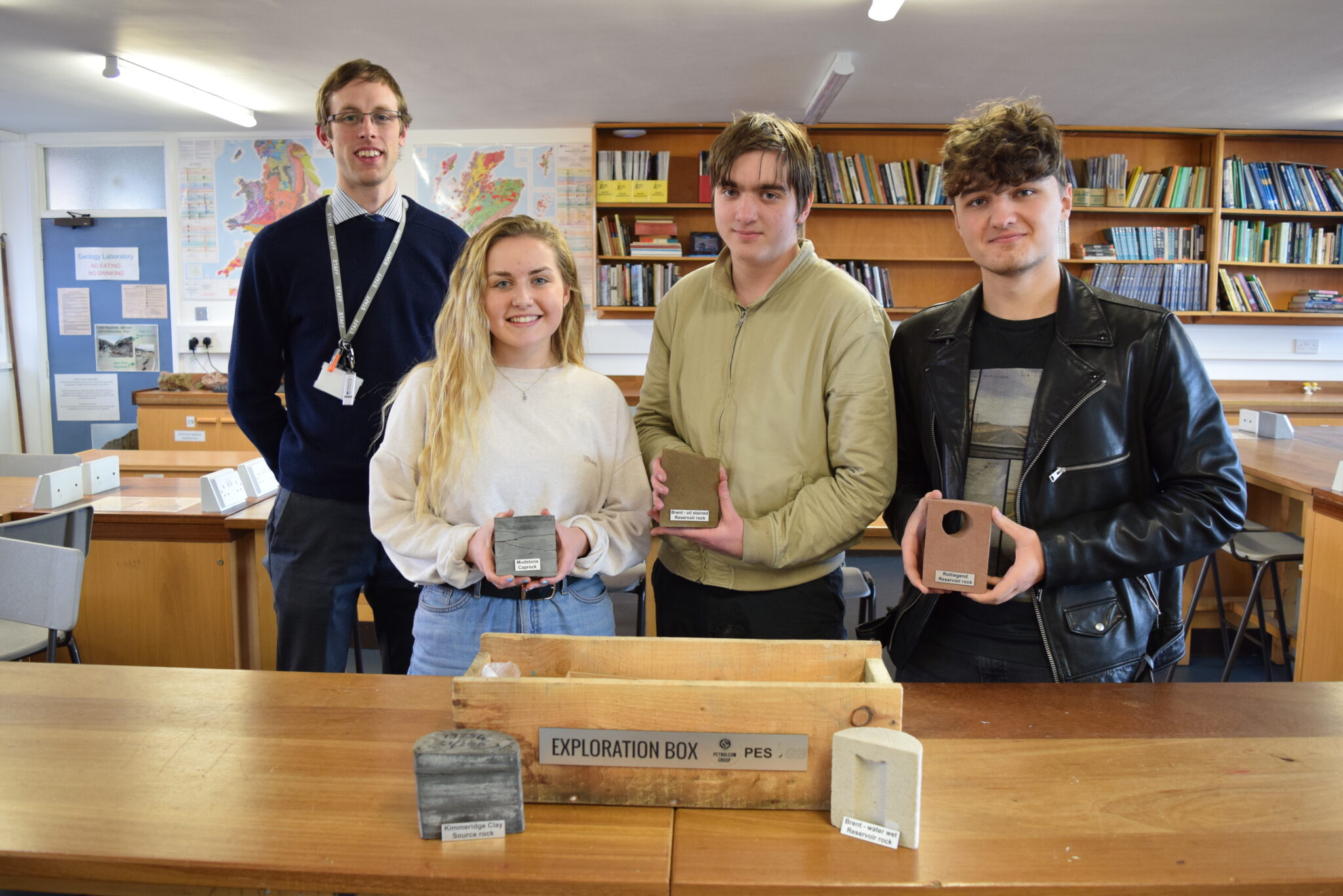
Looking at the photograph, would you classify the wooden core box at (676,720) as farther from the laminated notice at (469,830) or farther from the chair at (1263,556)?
the chair at (1263,556)

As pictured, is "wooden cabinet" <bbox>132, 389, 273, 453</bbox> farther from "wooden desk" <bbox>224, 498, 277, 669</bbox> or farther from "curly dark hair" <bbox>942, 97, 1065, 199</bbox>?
"curly dark hair" <bbox>942, 97, 1065, 199</bbox>

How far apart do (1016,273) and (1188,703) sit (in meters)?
0.73

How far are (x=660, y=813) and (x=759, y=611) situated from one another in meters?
0.71

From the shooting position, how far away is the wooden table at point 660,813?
87 cm

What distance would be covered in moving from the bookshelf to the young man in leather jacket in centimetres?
461

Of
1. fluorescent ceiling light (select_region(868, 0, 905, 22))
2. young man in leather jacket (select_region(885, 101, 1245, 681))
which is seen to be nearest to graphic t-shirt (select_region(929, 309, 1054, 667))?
young man in leather jacket (select_region(885, 101, 1245, 681))

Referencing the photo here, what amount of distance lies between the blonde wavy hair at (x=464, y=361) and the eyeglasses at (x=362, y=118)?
0.49 metres

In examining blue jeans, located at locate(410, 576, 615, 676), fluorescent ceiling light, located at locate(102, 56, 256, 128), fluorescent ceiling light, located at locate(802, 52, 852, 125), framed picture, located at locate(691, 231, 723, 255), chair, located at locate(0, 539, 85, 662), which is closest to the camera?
blue jeans, located at locate(410, 576, 615, 676)

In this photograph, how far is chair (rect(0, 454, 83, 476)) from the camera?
11.6 ft

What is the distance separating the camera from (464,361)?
1597mm

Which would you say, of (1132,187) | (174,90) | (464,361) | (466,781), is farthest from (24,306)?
(1132,187)

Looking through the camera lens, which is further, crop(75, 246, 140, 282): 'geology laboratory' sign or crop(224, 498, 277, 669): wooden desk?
crop(75, 246, 140, 282): 'geology laboratory' sign

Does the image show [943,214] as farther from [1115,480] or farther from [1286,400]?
[1115,480]

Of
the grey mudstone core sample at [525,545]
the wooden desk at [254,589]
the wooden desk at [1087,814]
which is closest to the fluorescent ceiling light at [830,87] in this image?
the wooden desk at [254,589]
